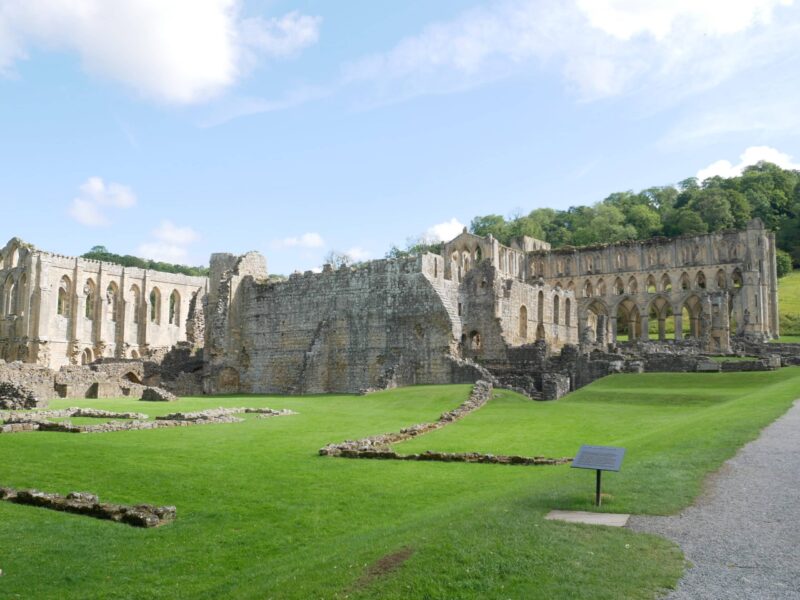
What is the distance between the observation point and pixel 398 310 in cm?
3750

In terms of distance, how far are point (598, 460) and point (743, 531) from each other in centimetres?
207

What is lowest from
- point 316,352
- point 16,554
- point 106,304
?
point 16,554

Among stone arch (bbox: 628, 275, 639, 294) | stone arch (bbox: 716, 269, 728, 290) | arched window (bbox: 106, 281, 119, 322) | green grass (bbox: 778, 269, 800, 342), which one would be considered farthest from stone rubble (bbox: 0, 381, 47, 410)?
stone arch (bbox: 716, 269, 728, 290)

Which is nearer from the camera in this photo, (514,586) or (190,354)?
(514,586)

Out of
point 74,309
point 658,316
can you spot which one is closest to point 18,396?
point 74,309

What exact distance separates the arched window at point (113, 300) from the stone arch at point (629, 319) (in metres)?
50.0

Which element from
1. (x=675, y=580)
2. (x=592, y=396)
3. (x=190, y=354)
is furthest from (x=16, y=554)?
(x=190, y=354)

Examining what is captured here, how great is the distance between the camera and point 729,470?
11203 mm

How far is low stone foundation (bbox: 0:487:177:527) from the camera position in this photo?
35.8 feet

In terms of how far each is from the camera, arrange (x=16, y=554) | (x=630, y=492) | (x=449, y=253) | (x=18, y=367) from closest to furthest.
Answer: (x=16, y=554) < (x=630, y=492) < (x=18, y=367) < (x=449, y=253)

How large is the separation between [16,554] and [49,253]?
60817 millimetres

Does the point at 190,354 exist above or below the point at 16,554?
above

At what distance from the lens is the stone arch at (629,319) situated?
7450 centimetres

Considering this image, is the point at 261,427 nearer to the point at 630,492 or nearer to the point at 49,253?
the point at 630,492
